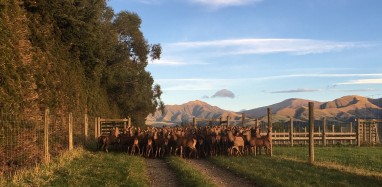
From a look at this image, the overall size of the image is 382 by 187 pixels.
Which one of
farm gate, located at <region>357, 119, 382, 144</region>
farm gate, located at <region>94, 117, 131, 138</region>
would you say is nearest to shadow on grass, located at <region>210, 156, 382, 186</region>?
farm gate, located at <region>94, 117, 131, 138</region>

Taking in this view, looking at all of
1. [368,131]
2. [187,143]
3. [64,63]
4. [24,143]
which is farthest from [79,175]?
[368,131]

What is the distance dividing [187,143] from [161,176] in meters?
7.95

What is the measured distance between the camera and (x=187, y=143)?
2400 cm

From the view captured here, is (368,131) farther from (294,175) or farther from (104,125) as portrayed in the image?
(294,175)

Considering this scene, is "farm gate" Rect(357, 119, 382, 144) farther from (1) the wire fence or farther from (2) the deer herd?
(1) the wire fence

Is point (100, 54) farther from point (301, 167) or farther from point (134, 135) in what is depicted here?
point (301, 167)

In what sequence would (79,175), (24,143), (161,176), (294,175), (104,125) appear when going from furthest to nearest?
(104,125) < (24,143) < (161,176) < (294,175) < (79,175)

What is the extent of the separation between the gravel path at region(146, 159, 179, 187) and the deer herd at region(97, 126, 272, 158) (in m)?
4.42

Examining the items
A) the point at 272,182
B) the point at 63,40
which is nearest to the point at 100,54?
the point at 63,40

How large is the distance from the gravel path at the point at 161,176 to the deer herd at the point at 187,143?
4422mm

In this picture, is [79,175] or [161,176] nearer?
[79,175]

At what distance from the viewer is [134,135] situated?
25.2 m

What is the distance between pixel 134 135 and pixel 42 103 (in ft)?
17.8

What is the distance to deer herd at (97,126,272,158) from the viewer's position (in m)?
23.8
